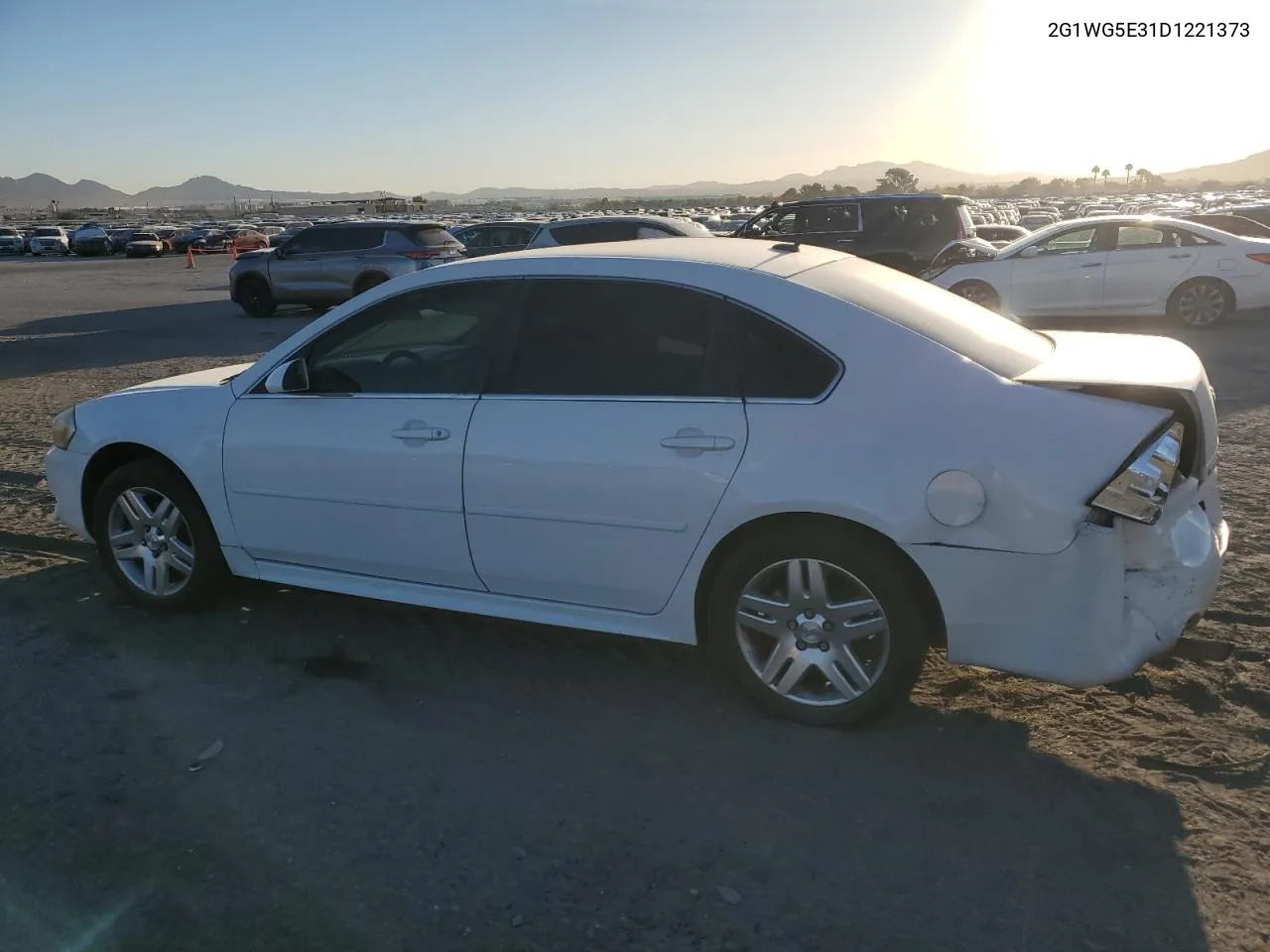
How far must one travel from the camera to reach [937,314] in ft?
13.0

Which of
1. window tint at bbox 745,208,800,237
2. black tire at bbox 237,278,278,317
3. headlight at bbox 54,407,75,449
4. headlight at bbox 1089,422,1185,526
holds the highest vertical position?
window tint at bbox 745,208,800,237

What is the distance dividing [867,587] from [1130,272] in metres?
12.2

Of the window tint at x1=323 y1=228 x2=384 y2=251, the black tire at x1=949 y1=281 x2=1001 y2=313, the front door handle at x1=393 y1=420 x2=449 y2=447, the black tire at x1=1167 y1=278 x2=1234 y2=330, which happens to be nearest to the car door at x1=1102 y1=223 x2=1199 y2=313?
the black tire at x1=1167 y1=278 x2=1234 y2=330

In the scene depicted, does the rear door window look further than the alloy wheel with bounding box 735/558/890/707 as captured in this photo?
Yes

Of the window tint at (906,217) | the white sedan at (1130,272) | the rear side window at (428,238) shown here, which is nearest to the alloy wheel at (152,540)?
the white sedan at (1130,272)

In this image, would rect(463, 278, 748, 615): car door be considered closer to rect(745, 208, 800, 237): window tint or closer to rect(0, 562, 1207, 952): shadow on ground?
rect(0, 562, 1207, 952): shadow on ground

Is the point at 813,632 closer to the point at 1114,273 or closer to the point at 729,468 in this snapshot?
the point at 729,468

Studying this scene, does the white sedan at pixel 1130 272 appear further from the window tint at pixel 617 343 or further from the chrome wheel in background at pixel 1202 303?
the window tint at pixel 617 343

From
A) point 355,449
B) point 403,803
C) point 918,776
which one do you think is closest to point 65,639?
point 355,449

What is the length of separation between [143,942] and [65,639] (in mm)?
2358

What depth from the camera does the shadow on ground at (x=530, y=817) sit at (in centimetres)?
279

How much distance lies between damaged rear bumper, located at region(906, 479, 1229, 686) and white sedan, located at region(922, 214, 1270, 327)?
11.6m

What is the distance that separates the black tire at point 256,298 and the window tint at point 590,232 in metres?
6.08

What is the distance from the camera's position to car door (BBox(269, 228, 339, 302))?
19.2 metres
